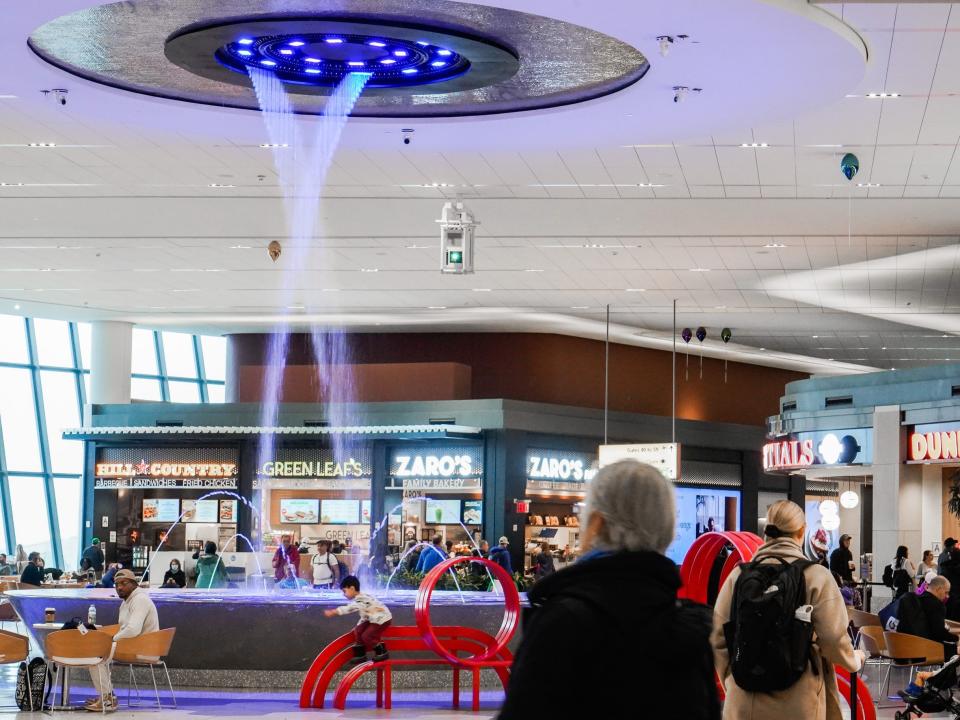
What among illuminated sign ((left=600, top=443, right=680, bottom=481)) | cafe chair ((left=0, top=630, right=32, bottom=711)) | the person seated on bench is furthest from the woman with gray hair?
illuminated sign ((left=600, top=443, right=680, bottom=481))

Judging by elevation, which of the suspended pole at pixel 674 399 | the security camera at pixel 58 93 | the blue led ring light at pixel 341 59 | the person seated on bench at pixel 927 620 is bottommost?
the person seated on bench at pixel 927 620

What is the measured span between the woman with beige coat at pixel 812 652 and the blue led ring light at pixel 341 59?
679cm

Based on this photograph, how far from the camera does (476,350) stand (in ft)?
94.2

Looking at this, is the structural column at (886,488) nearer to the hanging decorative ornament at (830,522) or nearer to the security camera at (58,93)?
the hanging decorative ornament at (830,522)

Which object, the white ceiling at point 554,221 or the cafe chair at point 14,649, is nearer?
the cafe chair at point 14,649

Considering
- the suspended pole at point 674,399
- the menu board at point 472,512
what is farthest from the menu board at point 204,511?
the suspended pole at point 674,399

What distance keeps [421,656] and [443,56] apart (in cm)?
537

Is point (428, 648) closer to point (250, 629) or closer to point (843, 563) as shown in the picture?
point (250, 629)

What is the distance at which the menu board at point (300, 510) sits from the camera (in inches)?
1057

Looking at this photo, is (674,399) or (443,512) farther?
(674,399)

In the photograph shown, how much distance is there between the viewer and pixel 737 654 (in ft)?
16.4

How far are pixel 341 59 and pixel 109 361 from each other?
17.4 metres

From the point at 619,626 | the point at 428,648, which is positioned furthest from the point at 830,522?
the point at 619,626

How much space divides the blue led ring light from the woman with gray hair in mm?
8981
